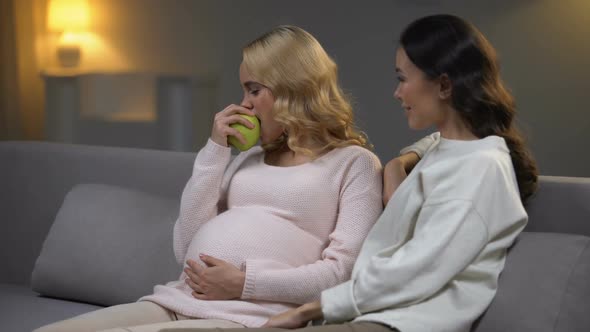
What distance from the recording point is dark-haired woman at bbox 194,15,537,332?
1.69 meters

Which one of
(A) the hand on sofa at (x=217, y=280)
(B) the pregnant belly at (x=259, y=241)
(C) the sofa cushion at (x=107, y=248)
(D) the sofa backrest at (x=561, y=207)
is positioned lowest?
(C) the sofa cushion at (x=107, y=248)

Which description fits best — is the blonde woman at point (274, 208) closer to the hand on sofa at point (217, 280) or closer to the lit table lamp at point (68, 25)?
the hand on sofa at point (217, 280)

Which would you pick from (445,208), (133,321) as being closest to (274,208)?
(133,321)

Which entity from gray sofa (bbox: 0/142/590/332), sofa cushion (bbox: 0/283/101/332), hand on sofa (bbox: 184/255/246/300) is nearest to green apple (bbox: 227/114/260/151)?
hand on sofa (bbox: 184/255/246/300)

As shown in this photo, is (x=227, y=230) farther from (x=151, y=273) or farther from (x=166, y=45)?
(x=166, y=45)

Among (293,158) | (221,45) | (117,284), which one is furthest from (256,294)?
(221,45)

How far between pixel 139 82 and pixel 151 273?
113 cm

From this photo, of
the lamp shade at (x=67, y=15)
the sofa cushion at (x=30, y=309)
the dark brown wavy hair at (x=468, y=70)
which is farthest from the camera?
the lamp shade at (x=67, y=15)

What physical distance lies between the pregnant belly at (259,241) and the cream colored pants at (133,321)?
0.14 meters

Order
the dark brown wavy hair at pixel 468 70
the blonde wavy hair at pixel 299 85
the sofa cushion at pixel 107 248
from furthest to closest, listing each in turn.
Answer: the sofa cushion at pixel 107 248
the blonde wavy hair at pixel 299 85
the dark brown wavy hair at pixel 468 70

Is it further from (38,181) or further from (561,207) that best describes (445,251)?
(38,181)

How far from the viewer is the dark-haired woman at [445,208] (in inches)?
66.4

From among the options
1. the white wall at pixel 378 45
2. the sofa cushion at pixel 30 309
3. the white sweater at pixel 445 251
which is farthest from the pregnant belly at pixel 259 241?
the white wall at pixel 378 45

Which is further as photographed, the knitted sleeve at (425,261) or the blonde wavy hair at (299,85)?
the blonde wavy hair at (299,85)
